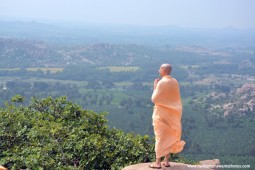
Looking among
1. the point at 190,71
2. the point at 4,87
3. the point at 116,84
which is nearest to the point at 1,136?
the point at 4,87

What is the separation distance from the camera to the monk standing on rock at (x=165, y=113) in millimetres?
9578

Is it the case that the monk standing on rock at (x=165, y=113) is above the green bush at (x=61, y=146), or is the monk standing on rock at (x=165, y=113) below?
above

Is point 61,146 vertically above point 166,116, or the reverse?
point 166,116

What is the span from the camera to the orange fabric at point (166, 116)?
9570mm

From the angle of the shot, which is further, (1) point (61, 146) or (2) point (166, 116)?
(1) point (61, 146)

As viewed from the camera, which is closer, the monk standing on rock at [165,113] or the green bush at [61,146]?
the monk standing on rock at [165,113]

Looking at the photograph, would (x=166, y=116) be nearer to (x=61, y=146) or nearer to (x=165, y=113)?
(x=165, y=113)

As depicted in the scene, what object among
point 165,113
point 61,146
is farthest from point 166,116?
point 61,146

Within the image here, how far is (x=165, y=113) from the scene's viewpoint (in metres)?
9.67

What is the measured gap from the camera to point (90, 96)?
92.0 metres

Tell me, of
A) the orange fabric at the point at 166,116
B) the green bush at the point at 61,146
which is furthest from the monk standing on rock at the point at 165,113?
the green bush at the point at 61,146

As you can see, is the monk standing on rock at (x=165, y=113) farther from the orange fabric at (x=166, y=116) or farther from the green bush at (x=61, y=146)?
the green bush at (x=61, y=146)

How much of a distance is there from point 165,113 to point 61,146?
173 inches

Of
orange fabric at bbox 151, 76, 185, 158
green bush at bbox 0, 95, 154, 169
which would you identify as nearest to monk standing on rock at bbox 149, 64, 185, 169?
orange fabric at bbox 151, 76, 185, 158
